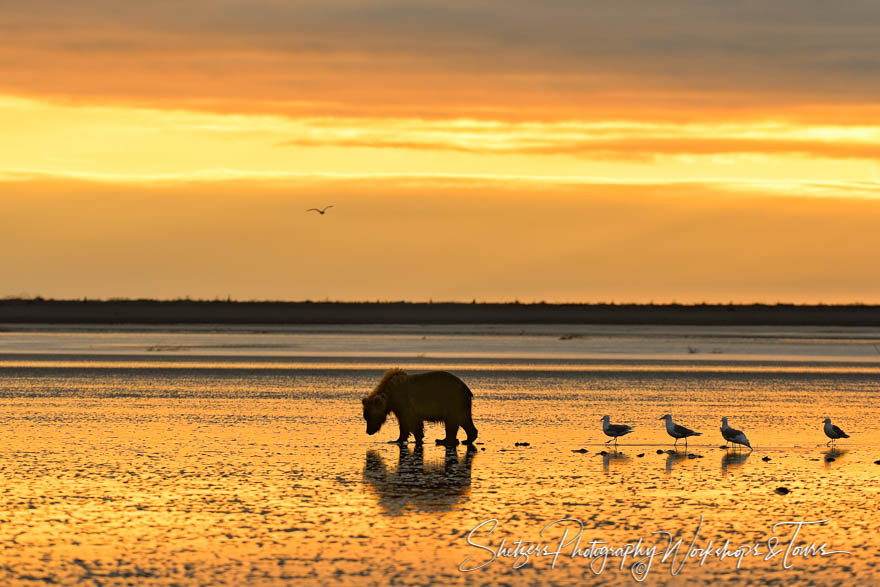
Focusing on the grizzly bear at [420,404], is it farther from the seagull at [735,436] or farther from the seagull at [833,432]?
the seagull at [833,432]

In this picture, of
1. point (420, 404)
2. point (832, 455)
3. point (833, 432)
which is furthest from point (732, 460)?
point (420, 404)

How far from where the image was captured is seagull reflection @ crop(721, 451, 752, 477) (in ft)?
60.2

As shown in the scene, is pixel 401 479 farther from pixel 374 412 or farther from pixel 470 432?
pixel 374 412

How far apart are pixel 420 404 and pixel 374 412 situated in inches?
31.9

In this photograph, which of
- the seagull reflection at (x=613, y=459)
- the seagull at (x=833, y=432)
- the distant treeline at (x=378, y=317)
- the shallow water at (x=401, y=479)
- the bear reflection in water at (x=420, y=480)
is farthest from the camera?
the distant treeline at (x=378, y=317)

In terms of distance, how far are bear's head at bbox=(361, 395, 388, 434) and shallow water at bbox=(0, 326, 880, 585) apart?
50 cm

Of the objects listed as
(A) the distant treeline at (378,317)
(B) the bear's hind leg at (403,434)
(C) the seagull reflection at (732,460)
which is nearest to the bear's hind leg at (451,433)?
(B) the bear's hind leg at (403,434)

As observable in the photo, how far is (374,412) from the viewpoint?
69.5ft

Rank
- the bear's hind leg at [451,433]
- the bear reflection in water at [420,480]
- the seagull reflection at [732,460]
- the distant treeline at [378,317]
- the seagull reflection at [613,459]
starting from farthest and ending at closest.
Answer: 1. the distant treeline at [378,317]
2. the bear's hind leg at [451,433]
3. the seagull reflection at [732,460]
4. the seagull reflection at [613,459]
5. the bear reflection in water at [420,480]

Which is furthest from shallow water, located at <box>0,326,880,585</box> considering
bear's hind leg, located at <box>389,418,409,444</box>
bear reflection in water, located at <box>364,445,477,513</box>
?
bear's hind leg, located at <box>389,418,409,444</box>

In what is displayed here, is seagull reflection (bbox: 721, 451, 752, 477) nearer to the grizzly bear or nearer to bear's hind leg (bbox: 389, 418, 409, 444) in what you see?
the grizzly bear

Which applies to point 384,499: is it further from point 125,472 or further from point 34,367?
point 34,367

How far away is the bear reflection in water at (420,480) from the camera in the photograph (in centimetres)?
1530

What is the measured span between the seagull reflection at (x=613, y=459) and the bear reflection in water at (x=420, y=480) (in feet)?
6.62
